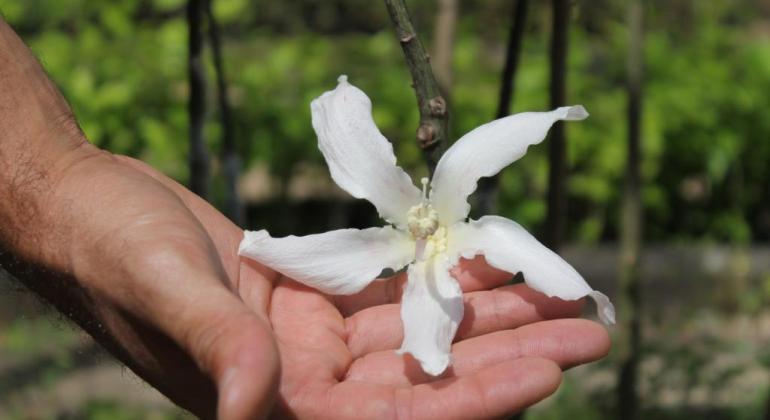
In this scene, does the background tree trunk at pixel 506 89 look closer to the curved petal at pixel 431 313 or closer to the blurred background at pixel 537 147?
the blurred background at pixel 537 147

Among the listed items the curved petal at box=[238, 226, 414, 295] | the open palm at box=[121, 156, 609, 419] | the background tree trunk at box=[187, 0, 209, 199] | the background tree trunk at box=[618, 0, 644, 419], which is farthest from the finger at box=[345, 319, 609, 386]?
the background tree trunk at box=[618, 0, 644, 419]

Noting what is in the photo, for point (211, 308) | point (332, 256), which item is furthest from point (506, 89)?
point (211, 308)

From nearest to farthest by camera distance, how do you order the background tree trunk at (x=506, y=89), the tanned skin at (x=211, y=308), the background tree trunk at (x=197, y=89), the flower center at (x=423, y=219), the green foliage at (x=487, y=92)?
1. the tanned skin at (x=211, y=308)
2. the flower center at (x=423, y=219)
3. the background tree trunk at (x=506, y=89)
4. the background tree trunk at (x=197, y=89)
5. the green foliage at (x=487, y=92)

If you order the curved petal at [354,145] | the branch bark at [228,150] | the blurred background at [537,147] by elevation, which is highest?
the curved petal at [354,145]

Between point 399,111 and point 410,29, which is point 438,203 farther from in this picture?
point 399,111

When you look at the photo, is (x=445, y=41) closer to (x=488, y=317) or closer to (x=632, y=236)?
(x=632, y=236)

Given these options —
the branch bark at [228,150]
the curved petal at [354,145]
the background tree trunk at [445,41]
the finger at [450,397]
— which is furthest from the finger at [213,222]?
the background tree trunk at [445,41]
